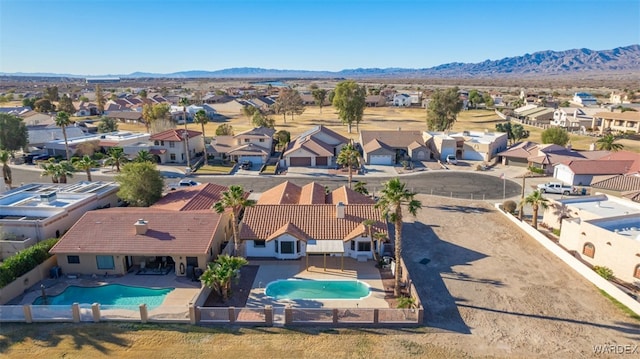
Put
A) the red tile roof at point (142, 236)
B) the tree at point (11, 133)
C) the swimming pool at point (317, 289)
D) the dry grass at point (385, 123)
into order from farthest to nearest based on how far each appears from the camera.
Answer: the dry grass at point (385, 123) < the tree at point (11, 133) < the red tile roof at point (142, 236) < the swimming pool at point (317, 289)

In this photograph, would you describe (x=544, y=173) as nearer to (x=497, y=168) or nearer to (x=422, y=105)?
(x=497, y=168)

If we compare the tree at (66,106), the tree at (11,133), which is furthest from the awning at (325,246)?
the tree at (66,106)

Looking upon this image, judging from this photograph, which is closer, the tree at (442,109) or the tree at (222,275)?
the tree at (222,275)

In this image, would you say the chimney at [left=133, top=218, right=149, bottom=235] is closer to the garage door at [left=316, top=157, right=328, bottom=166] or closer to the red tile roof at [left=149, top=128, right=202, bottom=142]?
the garage door at [left=316, top=157, right=328, bottom=166]

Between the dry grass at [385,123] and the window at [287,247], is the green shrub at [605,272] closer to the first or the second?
the window at [287,247]

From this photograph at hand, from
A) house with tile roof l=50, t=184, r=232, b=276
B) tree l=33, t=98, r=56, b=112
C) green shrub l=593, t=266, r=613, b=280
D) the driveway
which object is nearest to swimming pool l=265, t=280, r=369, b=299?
the driveway

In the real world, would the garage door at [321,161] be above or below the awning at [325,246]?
above
